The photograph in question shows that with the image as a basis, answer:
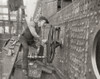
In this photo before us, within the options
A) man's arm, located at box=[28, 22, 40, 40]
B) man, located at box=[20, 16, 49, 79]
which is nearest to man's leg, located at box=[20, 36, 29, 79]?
man, located at box=[20, 16, 49, 79]

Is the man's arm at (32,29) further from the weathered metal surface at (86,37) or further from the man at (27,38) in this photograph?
the weathered metal surface at (86,37)

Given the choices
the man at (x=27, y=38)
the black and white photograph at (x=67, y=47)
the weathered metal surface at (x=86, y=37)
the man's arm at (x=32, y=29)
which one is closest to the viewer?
the weathered metal surface at (x=86, y=37)

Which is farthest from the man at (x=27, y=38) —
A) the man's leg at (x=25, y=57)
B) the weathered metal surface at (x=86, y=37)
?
the weathered metal surface at (x=86, y=37)

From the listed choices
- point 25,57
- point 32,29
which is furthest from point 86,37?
point 25,57

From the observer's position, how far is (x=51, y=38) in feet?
20.2

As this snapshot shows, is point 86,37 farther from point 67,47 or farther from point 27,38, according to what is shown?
point 27,38

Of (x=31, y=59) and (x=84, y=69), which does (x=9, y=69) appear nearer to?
(x=31, y=59)

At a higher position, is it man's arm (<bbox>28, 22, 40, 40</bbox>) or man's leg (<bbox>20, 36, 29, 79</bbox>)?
man's arm (<bbox>28, 22, 40, 40</bbox>)

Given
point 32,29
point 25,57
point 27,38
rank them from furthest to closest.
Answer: point 27,38
point 25,57
point 32,29

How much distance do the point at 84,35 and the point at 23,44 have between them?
2.19 m

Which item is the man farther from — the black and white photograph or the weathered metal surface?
the weathered metal surface

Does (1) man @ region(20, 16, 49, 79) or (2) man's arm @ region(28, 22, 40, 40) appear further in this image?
(1) man @ region(20, 16, 49, 79)

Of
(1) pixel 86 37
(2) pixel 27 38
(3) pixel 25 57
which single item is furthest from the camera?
(2) pixel 27 38

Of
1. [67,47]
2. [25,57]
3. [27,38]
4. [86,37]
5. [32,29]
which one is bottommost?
[25,57]
